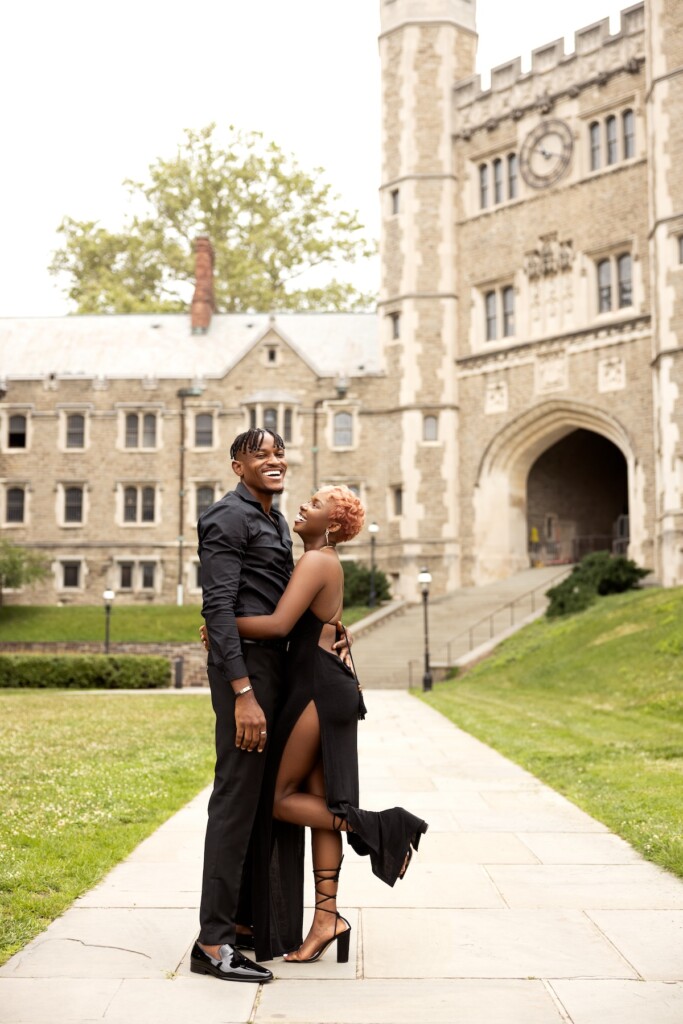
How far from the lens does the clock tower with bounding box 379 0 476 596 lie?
41062 millimetres

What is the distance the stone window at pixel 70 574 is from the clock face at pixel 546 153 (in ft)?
71.7

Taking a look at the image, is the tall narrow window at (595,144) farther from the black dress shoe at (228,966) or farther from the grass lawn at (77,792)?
the black dress shoe at (228,966)

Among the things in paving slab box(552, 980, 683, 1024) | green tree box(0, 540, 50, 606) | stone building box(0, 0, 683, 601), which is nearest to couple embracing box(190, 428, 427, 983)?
paving slab box(552, 980, 683, 1024)

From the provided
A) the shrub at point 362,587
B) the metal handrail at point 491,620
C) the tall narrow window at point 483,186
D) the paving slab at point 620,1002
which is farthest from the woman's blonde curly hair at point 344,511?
the tall narrow window at point 483,186

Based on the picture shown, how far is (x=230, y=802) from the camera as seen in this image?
455 cm

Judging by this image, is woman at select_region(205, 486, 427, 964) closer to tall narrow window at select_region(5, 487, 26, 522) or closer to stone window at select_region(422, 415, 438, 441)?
stone window at select_region(422, 415, 438, 441)

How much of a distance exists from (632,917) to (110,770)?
5.87 m

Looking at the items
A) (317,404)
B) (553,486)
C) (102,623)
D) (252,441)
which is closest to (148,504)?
(317,404)

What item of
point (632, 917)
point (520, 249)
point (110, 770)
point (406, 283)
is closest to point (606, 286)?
point (520, 249)

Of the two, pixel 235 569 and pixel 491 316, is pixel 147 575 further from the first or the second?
pixel 235 569

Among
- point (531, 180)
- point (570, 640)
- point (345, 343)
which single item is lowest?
point (570, 640)

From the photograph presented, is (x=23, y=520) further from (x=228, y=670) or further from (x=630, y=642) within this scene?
(x=228, y=670)

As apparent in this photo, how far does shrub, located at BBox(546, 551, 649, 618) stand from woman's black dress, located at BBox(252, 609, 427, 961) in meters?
26.1

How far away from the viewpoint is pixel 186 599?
42.2 m
